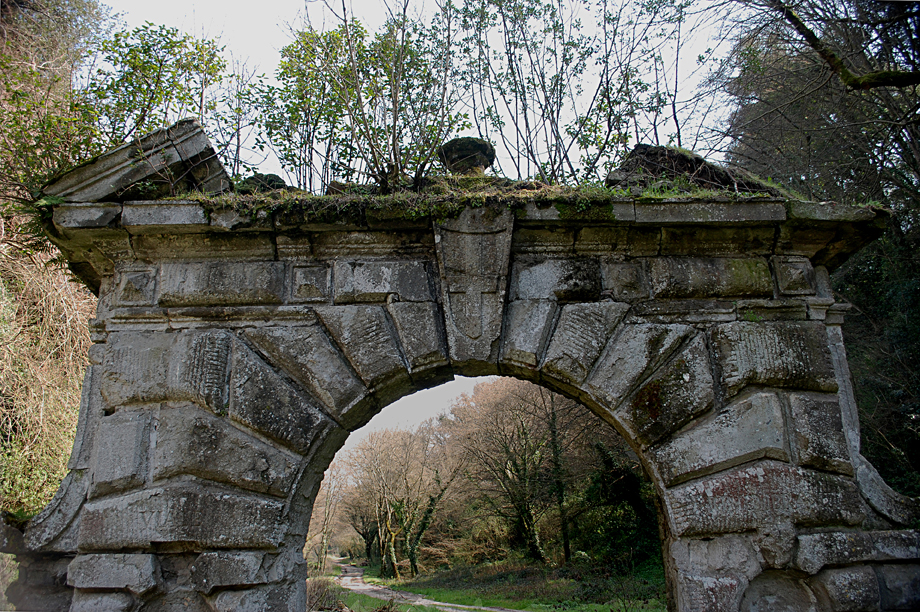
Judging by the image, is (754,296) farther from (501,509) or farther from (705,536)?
(501,509)

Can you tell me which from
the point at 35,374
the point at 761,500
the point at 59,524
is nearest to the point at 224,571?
the point at 59,524

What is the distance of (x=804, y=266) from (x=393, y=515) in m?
20.7

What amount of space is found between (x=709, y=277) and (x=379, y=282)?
183cm

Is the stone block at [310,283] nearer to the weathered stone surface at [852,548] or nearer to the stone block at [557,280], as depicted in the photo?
the stone block at [557,280]

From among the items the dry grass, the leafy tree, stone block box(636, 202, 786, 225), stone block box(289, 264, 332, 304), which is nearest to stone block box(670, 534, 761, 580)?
stone block box(636, 202, 786, 225)

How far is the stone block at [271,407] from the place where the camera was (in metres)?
2.81

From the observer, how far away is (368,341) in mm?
2945

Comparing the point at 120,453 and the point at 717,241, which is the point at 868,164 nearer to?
the point at 717,241

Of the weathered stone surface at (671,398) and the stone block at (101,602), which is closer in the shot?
the stone block at (101,602)

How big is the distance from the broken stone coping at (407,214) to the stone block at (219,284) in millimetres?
183

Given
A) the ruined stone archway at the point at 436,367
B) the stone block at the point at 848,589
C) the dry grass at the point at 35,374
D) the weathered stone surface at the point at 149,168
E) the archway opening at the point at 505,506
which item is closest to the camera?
the stone block at the point at 848,589

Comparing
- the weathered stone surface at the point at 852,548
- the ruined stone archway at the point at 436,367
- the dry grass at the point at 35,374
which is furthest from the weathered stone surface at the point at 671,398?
the dry grass at the point at 35,374

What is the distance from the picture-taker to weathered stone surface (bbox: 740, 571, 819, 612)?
2.62 meters

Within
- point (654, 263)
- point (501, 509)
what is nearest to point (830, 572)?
point (654, 263)
